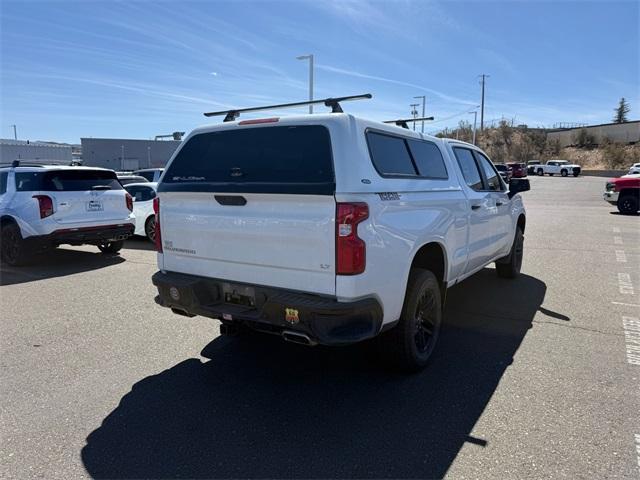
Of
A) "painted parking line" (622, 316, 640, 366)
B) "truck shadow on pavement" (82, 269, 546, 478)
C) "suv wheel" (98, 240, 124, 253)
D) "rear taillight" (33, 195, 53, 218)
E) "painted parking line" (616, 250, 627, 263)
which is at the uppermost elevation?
"rear taillight" (33, 195, 53, 218)

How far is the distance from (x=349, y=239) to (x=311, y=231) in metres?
0.27

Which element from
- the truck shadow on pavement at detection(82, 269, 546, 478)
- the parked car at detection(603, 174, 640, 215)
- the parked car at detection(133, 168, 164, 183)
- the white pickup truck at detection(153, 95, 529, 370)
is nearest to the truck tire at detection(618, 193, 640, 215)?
the parked car at detection(603, 174, 640, 215)

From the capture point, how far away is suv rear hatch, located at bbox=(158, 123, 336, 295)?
10.5ft

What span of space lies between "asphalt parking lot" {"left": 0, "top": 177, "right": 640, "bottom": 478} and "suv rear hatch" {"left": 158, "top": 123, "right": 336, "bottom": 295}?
3.01 feet

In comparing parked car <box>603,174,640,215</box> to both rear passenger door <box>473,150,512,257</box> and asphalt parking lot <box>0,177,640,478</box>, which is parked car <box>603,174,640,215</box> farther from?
rear passenger door <box>473,150,512,257</box>

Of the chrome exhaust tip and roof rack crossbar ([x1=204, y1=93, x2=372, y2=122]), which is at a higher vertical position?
roof rack crossbar ([x1=204, y1=93, x2=372, y2=122])

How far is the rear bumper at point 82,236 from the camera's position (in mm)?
8180

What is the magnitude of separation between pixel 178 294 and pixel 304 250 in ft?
3.99

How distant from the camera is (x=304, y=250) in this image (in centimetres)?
323

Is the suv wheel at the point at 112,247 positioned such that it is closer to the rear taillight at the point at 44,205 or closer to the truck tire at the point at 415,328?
the rear taillight at the point at 44,205

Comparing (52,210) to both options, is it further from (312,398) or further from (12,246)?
(312,398)

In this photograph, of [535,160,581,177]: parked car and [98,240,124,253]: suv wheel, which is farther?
[535,160,581,177]: parked car

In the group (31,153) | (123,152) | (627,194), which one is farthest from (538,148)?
(31,153)

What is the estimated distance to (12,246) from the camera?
848cm
